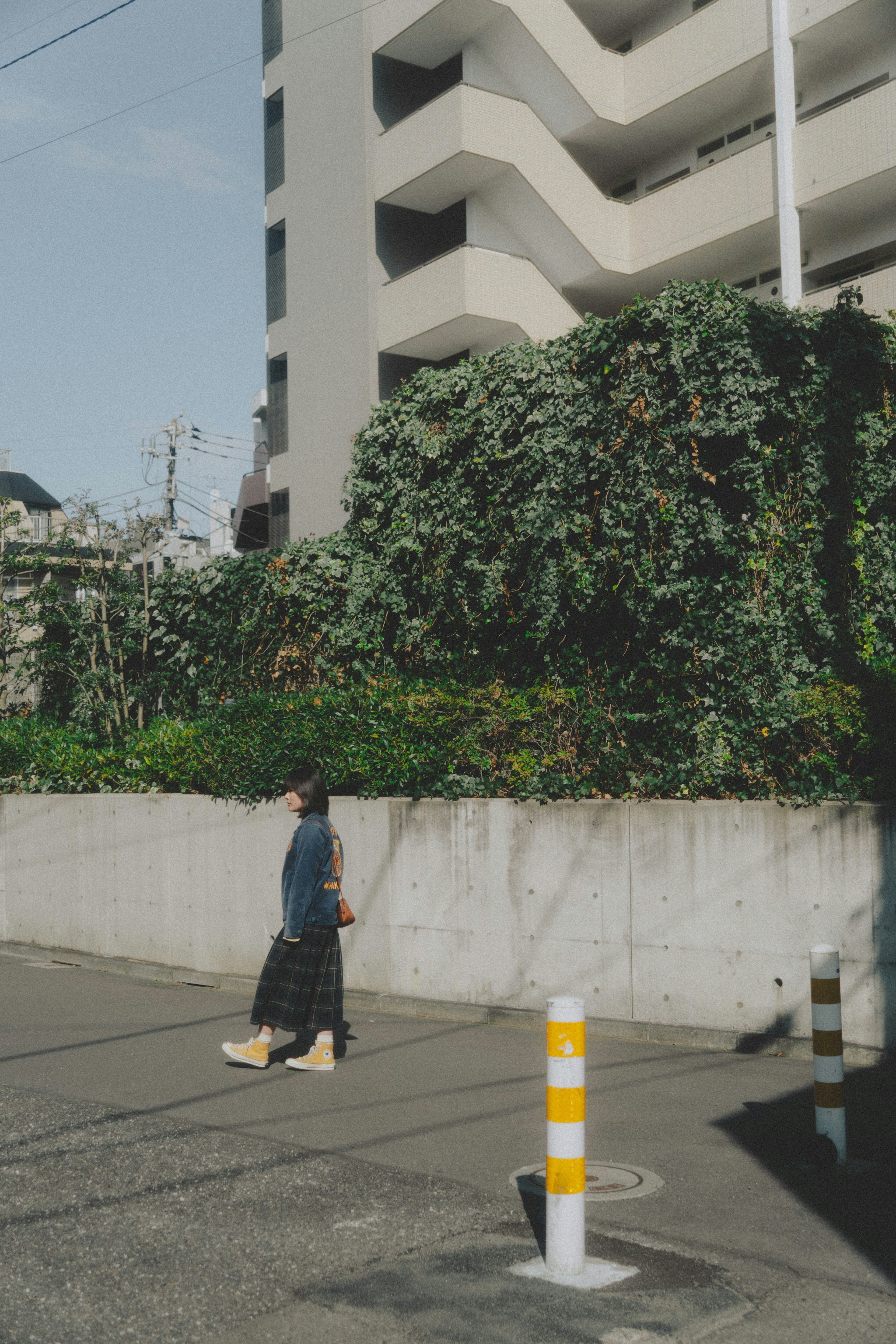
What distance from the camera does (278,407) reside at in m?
23.0

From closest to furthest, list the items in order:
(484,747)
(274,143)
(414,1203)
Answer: (414,1203) < (484,747) < (274,143)

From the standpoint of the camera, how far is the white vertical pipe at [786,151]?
60.4 feet

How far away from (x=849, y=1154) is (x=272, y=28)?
82.5 feet

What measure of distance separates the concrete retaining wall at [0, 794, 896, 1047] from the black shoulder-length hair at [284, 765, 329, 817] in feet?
6.21

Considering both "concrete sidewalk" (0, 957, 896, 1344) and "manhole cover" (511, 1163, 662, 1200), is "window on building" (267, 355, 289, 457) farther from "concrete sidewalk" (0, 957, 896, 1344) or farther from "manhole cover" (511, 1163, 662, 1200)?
"manhole cover" (511, 1163, 662, 1200)

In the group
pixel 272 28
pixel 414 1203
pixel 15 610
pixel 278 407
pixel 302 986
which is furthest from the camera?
pixel 272 28

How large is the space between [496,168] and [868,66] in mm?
6232

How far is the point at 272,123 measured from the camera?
23938 millimetres

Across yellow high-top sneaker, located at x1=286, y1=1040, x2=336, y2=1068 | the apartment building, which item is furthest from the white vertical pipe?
yellow high-top sneaker, located at x1=286, y1=1040, x2=336, y2=1068

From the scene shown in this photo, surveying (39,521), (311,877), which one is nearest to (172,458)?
(39,521)

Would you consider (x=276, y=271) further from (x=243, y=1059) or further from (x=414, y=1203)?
(x=414, y=1203)

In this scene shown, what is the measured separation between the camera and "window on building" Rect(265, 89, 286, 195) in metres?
23.5

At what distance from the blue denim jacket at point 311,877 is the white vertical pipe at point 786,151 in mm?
14576

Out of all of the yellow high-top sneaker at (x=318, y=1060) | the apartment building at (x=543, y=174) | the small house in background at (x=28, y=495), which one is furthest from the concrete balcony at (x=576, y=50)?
the small house in background at (x=28, y=495)
